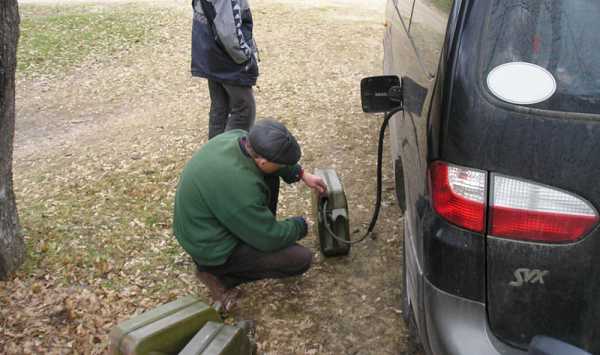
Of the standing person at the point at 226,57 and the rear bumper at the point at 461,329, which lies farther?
the standing person at the point at 226,57

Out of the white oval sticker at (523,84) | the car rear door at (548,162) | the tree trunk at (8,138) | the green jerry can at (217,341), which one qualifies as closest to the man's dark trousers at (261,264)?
the green jerry can at (217,341)

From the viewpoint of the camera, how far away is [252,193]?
276cm

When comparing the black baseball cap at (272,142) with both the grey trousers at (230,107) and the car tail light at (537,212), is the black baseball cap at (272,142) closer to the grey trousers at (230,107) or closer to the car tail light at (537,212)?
the car tail light at (537,212)

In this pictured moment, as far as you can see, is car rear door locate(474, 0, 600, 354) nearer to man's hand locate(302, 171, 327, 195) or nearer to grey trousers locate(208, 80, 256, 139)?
man's hand locate(302, 171, 327, 195)

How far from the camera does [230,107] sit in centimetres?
466

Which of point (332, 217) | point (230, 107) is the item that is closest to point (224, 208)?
point (332, 217)

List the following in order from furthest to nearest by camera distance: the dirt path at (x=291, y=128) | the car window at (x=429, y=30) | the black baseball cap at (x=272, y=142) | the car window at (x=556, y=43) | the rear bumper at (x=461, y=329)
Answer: the dirt path at (x=291, y=128), the black baseball cap at (x=272, y=142), the car window at (x=429, y=30), the rear bumper at (x=461, y=329), the car window at (x=556, y=43)

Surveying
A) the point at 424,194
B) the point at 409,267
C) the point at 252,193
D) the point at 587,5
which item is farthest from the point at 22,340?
the point at 587,5

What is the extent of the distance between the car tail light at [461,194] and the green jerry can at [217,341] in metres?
1.20

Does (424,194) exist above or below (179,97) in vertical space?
above

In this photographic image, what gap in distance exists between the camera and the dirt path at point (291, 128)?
125 inches

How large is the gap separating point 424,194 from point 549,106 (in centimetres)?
52

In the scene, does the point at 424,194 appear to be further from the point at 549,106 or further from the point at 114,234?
the point at 114,234

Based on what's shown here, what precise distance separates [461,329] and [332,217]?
1610 millimetres
